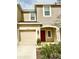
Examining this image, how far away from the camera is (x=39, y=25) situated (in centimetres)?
420

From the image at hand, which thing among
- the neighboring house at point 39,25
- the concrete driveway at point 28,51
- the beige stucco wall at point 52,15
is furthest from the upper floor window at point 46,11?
the concrete driveway at point 28,51

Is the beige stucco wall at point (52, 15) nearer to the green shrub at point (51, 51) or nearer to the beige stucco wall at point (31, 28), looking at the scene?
the beige stucco wall at point (31, 28)

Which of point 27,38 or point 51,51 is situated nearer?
point 51,51

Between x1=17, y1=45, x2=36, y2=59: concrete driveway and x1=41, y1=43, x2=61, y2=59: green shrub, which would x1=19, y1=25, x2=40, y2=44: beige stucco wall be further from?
x1=41, y1=43, x2=61, y2=59: green shrub

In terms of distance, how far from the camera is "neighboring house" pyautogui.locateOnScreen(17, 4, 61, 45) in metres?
3.91

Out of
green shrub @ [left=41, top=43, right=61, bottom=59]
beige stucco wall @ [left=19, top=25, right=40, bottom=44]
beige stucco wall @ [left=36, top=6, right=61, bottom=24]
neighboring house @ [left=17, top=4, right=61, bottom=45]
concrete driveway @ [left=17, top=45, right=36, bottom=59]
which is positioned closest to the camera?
green shrub @ [left=41, top=43, right=61, bottom=59]

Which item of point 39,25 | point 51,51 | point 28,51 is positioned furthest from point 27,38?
point 51,51

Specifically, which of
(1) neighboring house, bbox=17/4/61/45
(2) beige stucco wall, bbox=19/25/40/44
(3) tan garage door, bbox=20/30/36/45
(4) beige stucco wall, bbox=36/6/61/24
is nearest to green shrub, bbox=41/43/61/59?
(1) neighboring house, bbox=17/4/61/45

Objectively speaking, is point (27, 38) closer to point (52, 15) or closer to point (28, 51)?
point (28, 51)
